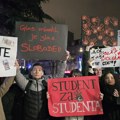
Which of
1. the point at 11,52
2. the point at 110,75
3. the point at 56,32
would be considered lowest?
the point at 110,75

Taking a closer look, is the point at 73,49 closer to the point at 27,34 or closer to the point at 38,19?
the point at 38,19

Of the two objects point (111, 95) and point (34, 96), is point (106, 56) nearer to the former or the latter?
point (111, 95)

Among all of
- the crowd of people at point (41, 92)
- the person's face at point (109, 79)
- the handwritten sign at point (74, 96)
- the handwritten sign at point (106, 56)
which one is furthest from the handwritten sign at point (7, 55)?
the handwritten sign at point (106, 56)

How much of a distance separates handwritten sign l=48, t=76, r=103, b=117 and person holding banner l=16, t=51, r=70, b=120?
0.11 m

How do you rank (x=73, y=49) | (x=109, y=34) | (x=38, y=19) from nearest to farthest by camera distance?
1. (x=109, y=34)
2. (x=38, y=19)
3. (x=73, y=49)

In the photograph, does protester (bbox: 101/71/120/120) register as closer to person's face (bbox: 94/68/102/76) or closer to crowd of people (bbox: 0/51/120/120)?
crowd of people (bbox: 0/51/120/120)

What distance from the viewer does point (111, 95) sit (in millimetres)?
4980

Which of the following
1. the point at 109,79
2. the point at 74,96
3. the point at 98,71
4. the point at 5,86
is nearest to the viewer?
A: the point at 5,86

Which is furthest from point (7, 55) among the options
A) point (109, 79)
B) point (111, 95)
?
point (111, 95)

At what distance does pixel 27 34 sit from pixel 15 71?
715 mm

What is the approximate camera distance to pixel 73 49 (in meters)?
49.5

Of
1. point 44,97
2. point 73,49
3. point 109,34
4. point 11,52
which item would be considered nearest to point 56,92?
point 44,97

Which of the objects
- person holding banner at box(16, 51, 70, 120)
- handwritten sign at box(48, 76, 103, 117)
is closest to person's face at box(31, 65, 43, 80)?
person holding banner at box(16, 51, 70, 120)

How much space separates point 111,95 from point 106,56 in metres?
0.99
